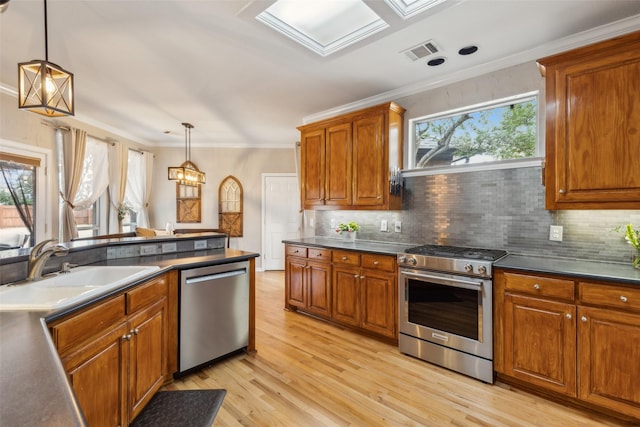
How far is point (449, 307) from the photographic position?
255cm

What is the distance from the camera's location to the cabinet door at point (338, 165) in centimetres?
359

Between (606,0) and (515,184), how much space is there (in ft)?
4.46

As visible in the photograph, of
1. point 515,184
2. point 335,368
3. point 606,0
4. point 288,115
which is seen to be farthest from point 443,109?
point 335,368

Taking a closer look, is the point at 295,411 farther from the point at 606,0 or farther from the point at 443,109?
the point at 606,0

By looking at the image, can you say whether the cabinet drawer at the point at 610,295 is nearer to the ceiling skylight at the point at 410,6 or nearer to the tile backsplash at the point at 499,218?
the tile backsplash at the point at 499,218

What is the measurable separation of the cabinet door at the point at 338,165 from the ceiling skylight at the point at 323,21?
44.2 inches

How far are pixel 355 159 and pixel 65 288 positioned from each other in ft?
9.11

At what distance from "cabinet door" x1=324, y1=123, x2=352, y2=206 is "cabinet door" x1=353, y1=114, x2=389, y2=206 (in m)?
0.10

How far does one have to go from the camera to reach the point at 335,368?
101 inches

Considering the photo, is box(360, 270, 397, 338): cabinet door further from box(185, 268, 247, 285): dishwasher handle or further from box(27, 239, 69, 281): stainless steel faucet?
box(27, 239, 69, 281): stainless steel faucet

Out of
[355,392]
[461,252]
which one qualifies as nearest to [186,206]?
[355,392]

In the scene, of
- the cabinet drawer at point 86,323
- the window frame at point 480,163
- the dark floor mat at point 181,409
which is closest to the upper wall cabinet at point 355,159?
the window frame at point 480,163

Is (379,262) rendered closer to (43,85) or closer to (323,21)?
(323,21)

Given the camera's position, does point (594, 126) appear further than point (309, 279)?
No
